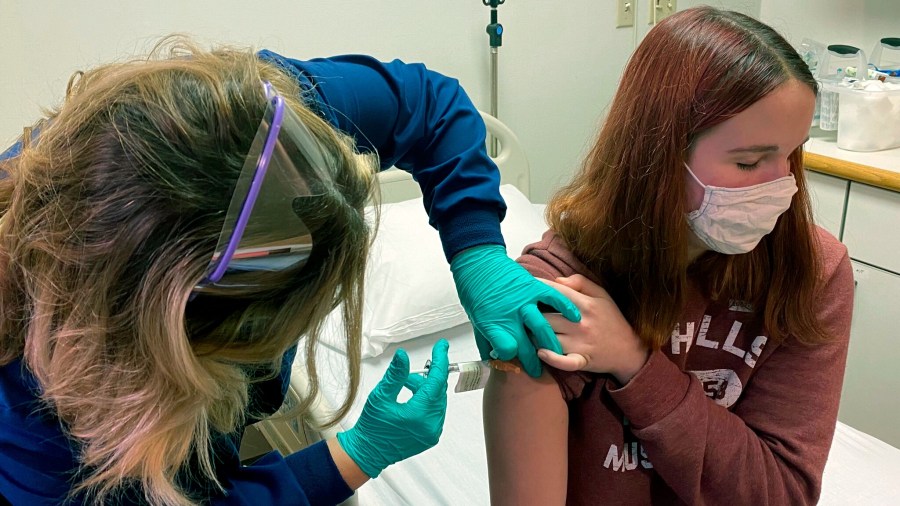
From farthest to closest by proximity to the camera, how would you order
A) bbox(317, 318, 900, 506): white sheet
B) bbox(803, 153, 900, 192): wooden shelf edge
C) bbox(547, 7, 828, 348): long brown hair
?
bbox(803, 153, 900, 192): wooden shelf edge → bbox(317, 318, 900, 506): white sheet → bbox(547, 7, 828, 348): long brown hair

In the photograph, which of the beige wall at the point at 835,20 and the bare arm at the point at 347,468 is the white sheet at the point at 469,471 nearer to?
the bare arm at the point at 347,468

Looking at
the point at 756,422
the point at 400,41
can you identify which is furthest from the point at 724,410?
the point at 400,41

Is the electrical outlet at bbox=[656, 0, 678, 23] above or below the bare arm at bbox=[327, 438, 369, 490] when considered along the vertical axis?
above

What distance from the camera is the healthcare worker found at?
2.16ft

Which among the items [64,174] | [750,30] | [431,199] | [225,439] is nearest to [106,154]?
[64,174]

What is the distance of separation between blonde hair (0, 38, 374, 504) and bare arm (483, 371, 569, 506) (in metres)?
0.34

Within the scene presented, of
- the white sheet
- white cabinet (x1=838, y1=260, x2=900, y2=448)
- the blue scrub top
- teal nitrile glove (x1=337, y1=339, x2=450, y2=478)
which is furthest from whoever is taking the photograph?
white cabinet (x1=838, y1=260, x2=900, y2=448)

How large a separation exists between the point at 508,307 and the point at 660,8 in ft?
6.97

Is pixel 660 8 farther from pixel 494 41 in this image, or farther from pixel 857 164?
pixel 857 164

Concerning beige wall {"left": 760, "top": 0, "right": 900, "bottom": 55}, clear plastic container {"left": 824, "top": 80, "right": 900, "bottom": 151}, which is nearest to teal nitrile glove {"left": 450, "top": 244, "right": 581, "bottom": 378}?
clear plastic container {"left": 824, "top": 80, "right": 900, "bottom": 151}

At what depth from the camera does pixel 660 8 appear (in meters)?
2.74

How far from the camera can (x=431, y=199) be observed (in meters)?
1.22

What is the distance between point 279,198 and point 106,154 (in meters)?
0.16

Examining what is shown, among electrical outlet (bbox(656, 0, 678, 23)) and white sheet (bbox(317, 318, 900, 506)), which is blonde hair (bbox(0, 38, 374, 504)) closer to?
white sheet (bbox(317, 318, 900, 506))
